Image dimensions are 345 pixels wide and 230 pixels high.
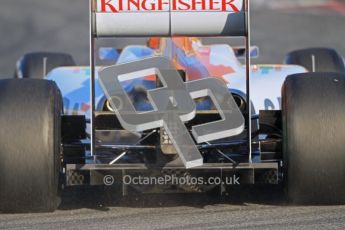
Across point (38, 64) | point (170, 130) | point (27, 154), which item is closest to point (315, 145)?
point (170, 130)

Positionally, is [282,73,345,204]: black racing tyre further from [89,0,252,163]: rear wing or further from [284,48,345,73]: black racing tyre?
[284,48,345,73]: black racing tyre

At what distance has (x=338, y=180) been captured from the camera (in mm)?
7328

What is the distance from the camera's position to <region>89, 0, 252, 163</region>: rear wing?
7766 millimetres

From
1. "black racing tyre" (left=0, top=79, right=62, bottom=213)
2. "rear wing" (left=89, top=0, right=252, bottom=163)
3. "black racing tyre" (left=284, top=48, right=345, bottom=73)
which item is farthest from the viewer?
"black racing tyre" (left=284, top=48, right=345, bottom=73)

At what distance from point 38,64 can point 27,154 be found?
199 inches

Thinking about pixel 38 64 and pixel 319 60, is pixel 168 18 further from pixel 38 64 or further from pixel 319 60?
pixel 38 64

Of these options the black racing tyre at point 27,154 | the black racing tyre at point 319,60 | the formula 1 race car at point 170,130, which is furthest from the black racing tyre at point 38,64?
the black racing tyre at point 27,154

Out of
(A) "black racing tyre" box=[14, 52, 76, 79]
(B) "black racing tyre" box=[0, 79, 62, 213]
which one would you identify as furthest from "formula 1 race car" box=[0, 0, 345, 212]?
(A) "black racing tyre" box=[14, 52, 76, 79]

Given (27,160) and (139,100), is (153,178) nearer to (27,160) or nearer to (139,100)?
(27,160)

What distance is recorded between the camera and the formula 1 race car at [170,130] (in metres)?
7.30

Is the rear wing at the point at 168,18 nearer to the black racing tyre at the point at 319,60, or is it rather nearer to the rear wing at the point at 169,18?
the rear wing at the point at 169,18

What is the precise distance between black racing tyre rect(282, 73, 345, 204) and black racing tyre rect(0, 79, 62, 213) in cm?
165

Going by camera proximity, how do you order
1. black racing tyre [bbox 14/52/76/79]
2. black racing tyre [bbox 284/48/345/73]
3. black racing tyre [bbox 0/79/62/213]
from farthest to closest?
black racing tyre [bbox 14/52/76/79], black racing tyre [bbox 284/48/345/73], black racing tyre [bbox 0/79/62/213]

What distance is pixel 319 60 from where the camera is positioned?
11.5m
